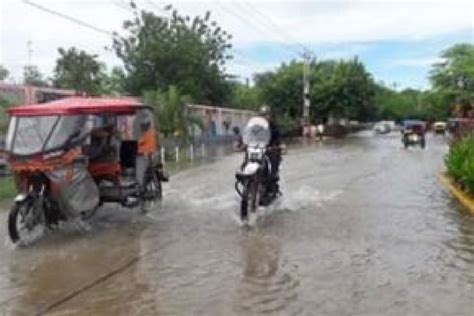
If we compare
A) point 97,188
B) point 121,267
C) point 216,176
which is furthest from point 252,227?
point 216,176

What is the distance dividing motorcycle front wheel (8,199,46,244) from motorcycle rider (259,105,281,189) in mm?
4244

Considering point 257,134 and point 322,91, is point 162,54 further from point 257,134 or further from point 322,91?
point 257,134

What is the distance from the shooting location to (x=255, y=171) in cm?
1293

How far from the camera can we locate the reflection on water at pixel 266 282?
744 cm

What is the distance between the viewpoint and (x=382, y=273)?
888cm

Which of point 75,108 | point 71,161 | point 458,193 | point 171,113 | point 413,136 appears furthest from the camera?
point 413,136

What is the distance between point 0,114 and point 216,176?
5.80 m

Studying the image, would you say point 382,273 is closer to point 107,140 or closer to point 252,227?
point 252,227

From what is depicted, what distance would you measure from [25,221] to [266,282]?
407 centimetres

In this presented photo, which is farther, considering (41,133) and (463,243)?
(41,133)

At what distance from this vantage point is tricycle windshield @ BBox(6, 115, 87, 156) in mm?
11477

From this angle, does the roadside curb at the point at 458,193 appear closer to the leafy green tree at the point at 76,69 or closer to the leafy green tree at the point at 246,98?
the leafy green tree at the point at 76,69

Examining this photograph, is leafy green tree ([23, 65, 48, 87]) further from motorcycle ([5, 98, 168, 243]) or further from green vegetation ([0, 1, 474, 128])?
motorcycle ([5, 98, 168, 243])

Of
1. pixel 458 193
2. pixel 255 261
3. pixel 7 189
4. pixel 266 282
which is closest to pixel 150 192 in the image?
pixel 255 261
